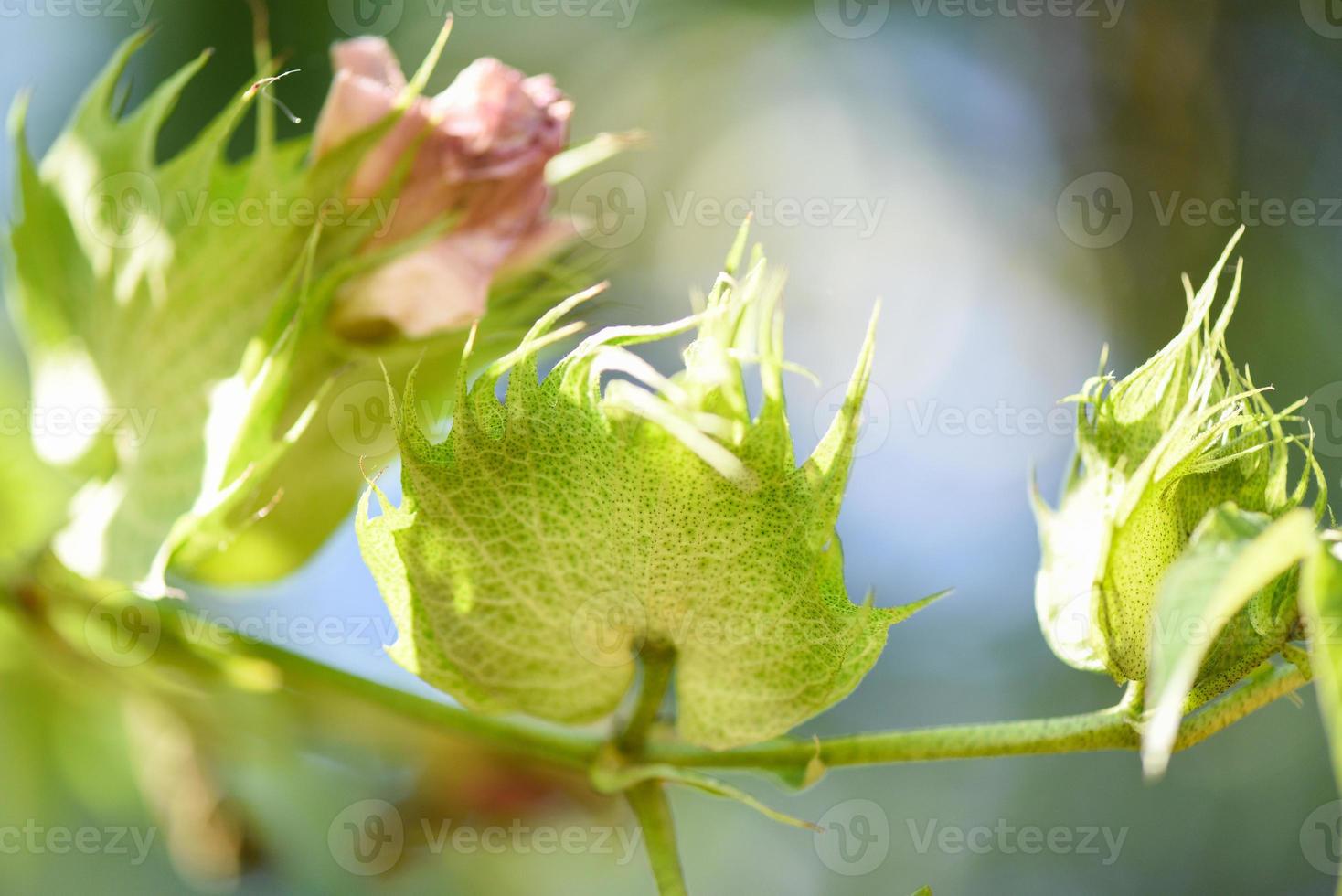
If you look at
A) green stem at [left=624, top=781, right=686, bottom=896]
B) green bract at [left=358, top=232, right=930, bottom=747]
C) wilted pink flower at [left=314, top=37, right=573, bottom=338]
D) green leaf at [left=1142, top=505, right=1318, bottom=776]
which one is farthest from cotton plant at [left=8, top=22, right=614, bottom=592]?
green leaf at [left=1142, top=505, right=1318, bottom=776]

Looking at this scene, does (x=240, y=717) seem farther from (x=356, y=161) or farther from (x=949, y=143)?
(x=949, y=143)

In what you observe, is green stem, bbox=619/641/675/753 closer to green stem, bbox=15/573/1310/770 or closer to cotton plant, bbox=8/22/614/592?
green stem, bbox=15/573/1310/770

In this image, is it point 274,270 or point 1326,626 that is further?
point 274,270

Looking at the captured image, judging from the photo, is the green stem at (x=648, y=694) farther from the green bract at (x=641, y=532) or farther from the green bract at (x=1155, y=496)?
the green bract at (x=1155, y=496)

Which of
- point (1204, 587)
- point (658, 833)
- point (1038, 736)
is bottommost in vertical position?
point (658, 833)

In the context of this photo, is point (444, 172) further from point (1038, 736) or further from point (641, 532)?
point (1038, 736)

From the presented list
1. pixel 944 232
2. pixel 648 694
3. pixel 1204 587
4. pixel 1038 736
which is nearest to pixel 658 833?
pixel 648 694
